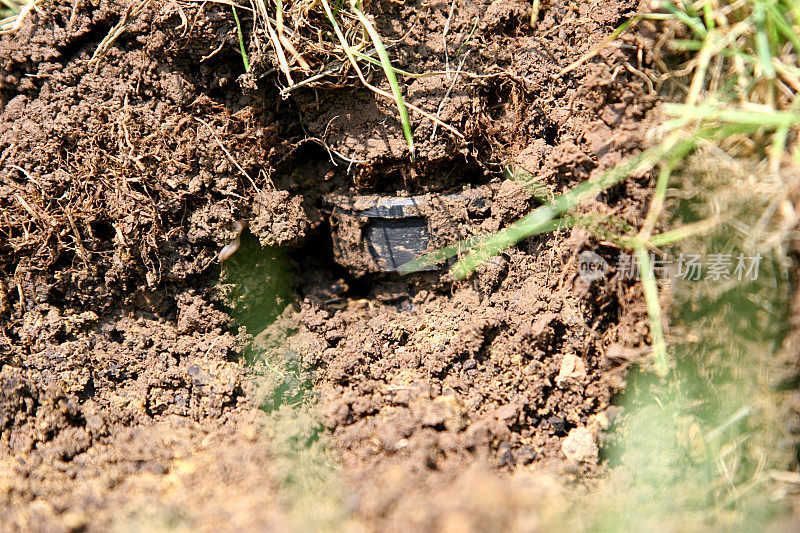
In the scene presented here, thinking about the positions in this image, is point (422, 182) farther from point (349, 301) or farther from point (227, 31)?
point (227, 31)

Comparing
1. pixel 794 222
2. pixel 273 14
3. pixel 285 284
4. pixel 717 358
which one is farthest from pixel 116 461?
pixel 794 222

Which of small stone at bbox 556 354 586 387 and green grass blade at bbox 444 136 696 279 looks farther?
small stone at bbox 556 354 586 387

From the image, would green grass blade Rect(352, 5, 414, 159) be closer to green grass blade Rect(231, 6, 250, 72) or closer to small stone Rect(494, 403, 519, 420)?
green grass blade Rect(231, 6, 250, 72)

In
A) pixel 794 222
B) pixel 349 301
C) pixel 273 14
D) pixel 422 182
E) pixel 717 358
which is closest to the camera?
pixel 794 222

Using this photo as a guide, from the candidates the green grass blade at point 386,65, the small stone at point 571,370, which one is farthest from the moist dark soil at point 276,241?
the green grass blade at point 386,65

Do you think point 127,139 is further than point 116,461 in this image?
Yes

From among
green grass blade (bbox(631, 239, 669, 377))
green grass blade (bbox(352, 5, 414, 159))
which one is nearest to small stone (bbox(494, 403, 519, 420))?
green grass blade (bbox(631, 239, 669, 377))

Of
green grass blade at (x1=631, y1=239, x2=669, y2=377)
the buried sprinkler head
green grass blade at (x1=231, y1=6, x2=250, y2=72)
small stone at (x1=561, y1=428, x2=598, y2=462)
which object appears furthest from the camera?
the buried sprinkler head
